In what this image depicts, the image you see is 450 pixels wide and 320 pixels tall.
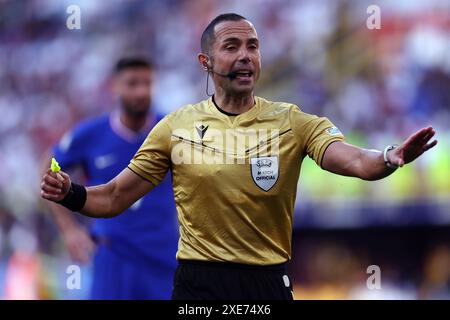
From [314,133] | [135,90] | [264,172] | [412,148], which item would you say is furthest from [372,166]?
[135,90]

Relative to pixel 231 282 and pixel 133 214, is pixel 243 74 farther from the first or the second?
pixel 133 214

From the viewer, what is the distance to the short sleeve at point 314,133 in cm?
534

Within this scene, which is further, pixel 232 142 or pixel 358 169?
pixel 232 142

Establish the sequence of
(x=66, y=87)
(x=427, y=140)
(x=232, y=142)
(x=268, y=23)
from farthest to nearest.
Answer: (x=66, y=87), (x=268, y=23), (x=232, y=142), (x=427, y=140)

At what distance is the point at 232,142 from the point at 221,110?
27cm

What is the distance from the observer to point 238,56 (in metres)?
5.61

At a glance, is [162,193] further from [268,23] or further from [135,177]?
[268,23]

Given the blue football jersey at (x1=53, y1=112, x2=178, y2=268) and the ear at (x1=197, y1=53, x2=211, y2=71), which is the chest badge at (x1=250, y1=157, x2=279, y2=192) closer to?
the ear at (x1=197, y1=53, x2=211, y2=71)

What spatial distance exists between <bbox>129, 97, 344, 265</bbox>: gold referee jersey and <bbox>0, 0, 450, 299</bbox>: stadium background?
19.5ft

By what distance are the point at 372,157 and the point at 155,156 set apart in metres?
1.31

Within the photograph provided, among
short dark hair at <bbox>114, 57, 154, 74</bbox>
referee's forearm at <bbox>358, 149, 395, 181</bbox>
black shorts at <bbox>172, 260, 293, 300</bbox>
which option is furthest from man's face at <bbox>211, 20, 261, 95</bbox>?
short dark hair at <bbox>114, 57, 154, 74</bbox>

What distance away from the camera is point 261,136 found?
552cm

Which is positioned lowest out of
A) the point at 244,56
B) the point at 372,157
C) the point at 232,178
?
the point at 232,178

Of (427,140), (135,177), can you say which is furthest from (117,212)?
(427,140)
